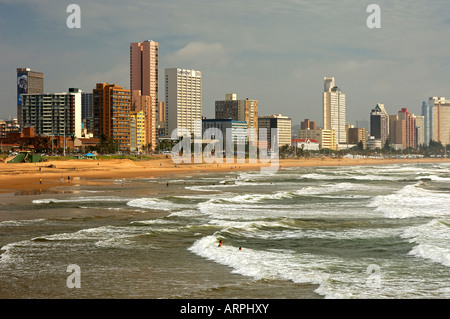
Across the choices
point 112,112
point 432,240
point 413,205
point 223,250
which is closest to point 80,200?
point 223,250

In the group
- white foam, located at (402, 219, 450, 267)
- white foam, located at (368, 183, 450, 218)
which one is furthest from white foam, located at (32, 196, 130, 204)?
white foam, located at (402, 219, 450, 267)

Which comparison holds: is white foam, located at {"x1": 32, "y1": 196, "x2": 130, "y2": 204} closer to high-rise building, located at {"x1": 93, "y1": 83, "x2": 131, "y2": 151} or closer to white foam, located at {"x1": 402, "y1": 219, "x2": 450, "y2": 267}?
white foam, located at {"x1": 402, "y1": 219, "x2": 450, "y2": 267}

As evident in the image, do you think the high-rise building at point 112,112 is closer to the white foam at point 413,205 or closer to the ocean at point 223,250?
the white foam at point 413,205

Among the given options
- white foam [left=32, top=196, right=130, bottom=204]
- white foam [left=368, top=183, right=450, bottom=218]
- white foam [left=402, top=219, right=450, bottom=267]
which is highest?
white foam [left=32, top=196, right=130, bottom=204]

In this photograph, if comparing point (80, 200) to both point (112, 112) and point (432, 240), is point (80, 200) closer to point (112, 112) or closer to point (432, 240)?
point (432, 240)

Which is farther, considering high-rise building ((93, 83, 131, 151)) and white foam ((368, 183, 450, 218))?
high-rise building ((93, 83, 131, 151))
